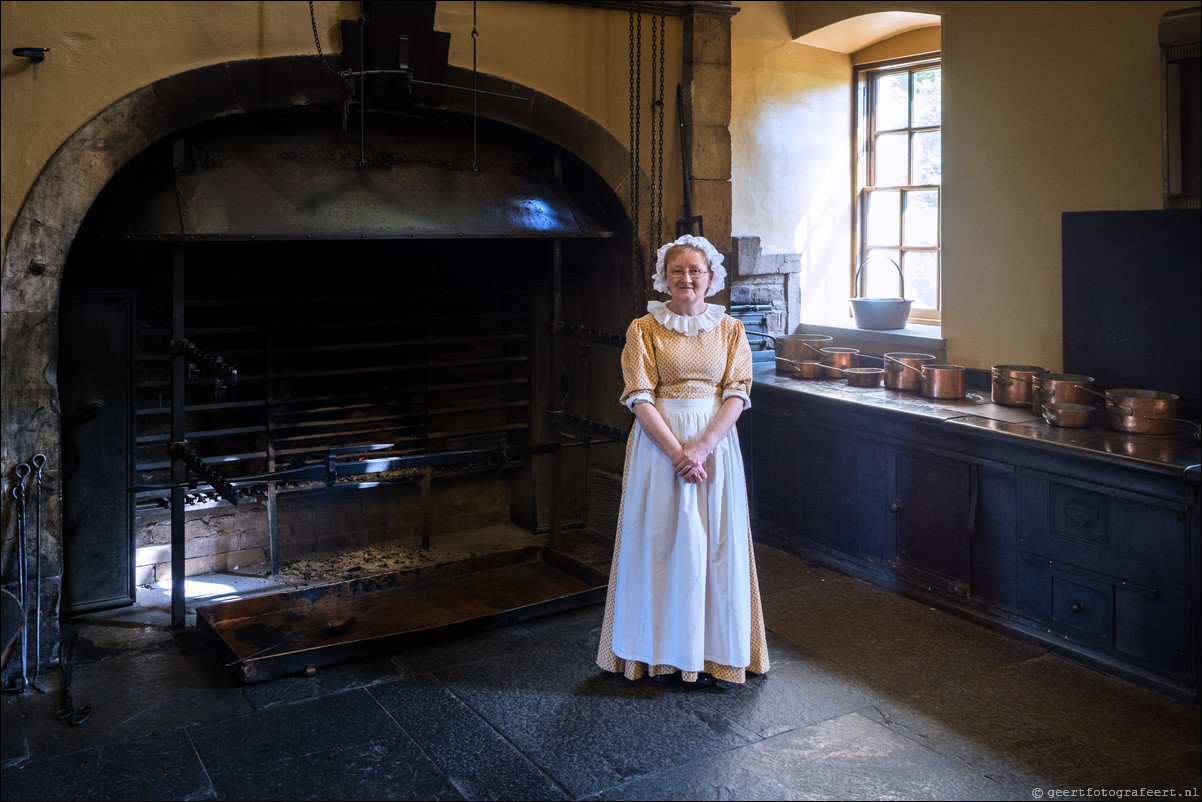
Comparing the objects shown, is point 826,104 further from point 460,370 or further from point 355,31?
point 355,31

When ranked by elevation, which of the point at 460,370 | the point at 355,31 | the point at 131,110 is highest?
the point at 355,31

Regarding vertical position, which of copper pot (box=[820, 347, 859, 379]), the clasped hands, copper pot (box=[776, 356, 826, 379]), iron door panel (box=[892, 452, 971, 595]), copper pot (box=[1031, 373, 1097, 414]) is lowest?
iron door panel (box=[892, 452, 971, 595])

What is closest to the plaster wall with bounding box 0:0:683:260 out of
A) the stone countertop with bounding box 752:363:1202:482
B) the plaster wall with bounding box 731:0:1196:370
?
the plaster wall with bounding box 731:0:1196:370

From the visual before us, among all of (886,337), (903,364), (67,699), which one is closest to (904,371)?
(903,364)

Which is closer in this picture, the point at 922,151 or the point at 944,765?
the point at 944,765

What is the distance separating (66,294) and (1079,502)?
4395 mm

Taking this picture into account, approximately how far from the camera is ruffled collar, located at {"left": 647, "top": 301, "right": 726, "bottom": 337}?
4.12 meters

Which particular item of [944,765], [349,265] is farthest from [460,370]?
[944,765]

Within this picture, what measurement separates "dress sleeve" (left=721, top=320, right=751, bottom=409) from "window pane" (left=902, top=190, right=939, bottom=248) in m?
2.85

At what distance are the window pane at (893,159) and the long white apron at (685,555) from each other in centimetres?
326

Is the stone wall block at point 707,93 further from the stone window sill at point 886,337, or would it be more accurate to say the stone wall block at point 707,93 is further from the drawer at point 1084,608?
the drawer at point 1084,608

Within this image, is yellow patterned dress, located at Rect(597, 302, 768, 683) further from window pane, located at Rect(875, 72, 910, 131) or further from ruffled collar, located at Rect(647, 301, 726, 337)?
window pane, located at Rect(875, 72, 910, 131)

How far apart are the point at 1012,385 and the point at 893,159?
2.22 meters

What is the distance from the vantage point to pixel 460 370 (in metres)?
6.13
